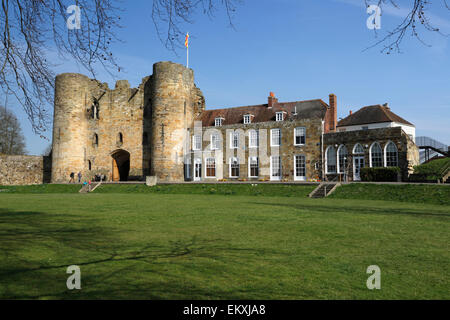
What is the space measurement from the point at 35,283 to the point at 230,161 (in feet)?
110

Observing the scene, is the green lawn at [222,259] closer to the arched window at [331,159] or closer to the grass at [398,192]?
the grass at [398,192]

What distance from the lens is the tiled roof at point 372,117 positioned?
4400 centimetres

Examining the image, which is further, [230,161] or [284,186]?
[230,161]

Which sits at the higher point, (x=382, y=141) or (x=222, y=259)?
(x=382, y=141)

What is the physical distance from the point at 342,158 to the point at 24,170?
36971 millimetres

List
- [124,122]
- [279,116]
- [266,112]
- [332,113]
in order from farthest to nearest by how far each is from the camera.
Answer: [124,122] < [266,112] < [332,113] < [279,116]

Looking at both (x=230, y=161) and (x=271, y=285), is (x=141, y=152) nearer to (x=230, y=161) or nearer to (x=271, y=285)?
(x=230, y=161)

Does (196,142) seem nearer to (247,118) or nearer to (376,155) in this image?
(247,118)

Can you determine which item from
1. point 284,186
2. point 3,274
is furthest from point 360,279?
point 284,186

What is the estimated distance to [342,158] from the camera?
32375 mm

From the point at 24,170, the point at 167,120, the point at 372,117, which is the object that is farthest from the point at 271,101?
the point at 24,170

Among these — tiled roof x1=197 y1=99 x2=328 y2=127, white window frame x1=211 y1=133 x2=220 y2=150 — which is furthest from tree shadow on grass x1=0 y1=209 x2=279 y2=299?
white window frame x1=211 y1=133 x2=220 y2=150

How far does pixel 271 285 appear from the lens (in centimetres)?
424
